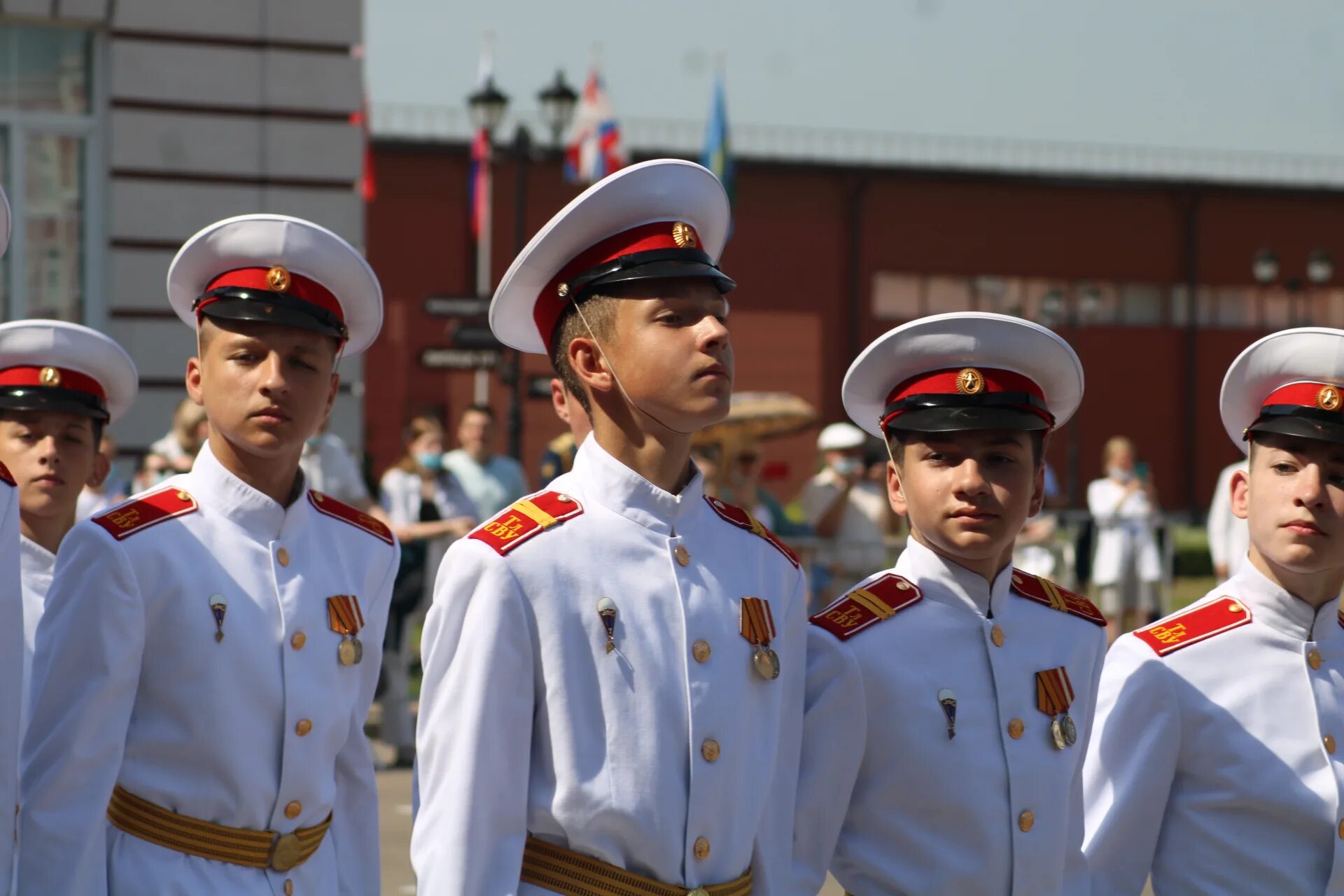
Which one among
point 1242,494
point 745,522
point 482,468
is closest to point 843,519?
point 482,468

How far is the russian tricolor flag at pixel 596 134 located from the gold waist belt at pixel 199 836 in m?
20.0

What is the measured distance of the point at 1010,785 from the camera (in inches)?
136

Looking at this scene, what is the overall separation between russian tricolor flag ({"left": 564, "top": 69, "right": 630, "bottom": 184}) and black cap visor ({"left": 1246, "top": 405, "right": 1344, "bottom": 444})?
19814 mm

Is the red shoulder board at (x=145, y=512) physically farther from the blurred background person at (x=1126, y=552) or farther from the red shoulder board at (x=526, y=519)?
the blurred background person at (x=1126, y=552)

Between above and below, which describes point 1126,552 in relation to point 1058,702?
below

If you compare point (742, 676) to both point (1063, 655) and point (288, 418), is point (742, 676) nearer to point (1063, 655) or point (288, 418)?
point (1063, 655)

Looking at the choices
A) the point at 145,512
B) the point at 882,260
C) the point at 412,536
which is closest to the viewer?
the point at 145,512

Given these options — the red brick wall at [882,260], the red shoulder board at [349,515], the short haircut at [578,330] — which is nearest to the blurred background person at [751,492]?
the red shoulder board at [349,515]

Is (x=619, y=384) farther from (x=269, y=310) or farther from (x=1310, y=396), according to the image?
(x=1310, y=396)

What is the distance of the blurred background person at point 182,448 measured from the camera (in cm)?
898

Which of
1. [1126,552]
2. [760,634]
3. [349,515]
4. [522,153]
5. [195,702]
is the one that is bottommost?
[1126,552]

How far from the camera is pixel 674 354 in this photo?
3.06 m

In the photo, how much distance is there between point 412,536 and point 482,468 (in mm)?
988

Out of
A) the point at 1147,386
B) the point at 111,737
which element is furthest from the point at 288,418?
the point at 1147,386
